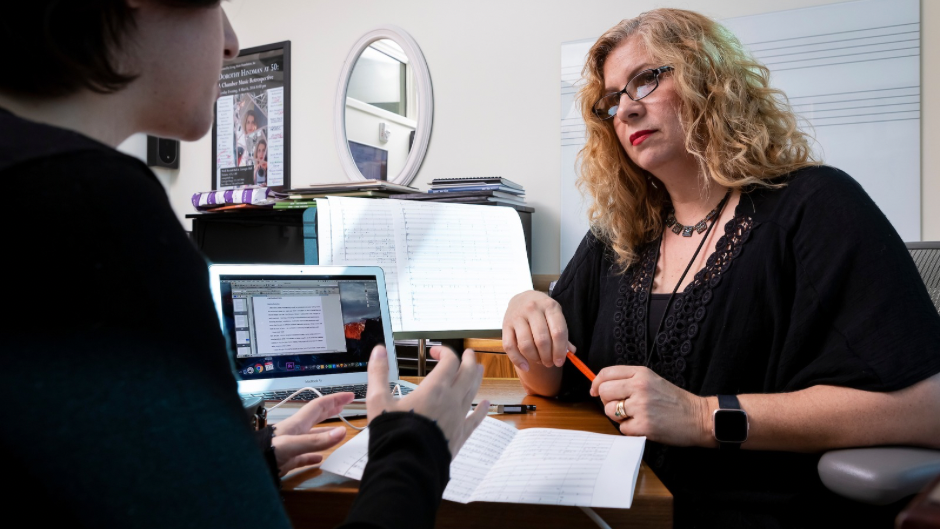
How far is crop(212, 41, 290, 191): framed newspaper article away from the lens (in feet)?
10.4

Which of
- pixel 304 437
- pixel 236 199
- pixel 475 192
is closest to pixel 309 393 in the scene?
pixel 304 437

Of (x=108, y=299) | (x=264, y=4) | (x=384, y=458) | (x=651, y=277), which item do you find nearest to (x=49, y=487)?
(x=108, y=299)

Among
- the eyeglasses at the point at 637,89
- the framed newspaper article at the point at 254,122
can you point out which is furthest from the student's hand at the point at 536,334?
the framed newspaper article at the point at 254,122

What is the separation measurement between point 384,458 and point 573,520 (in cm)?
30

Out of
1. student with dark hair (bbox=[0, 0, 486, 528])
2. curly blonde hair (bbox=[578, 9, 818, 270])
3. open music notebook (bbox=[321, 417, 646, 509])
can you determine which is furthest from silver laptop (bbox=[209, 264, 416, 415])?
student with dark hair (bbox=[0, 0, 486, 528])

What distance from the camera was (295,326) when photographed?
3.96 ft

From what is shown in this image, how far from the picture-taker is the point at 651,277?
136cm

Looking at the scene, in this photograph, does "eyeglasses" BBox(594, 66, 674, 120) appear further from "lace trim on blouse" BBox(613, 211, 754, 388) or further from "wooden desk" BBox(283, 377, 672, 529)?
"wooden desk" BBox(283, 377, 672, 529)

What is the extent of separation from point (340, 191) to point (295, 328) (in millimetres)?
1330

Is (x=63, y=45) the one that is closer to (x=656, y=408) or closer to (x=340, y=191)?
(x=656, y=408)

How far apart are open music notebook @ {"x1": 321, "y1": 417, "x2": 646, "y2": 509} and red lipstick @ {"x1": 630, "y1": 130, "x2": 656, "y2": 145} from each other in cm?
71

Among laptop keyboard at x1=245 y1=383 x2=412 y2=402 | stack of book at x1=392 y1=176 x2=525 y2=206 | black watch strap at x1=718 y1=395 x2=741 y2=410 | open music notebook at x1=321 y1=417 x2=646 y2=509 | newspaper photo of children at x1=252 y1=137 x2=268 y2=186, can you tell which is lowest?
open music notebook at x1=321 y1=417 x2=646 y2=509

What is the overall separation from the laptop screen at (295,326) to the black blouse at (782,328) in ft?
1.45

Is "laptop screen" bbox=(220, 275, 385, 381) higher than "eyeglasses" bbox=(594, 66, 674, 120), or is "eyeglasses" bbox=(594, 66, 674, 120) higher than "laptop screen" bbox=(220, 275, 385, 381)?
"eyeglasses" bbox=(594, 66, 674, 120)
